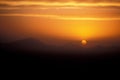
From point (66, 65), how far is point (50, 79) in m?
1.52

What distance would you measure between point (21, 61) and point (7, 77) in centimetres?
181

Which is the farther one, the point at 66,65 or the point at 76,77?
the point at 66,65

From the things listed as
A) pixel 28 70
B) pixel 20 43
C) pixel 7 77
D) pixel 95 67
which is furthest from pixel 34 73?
pixel 20 43

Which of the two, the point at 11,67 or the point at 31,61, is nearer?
the point at 11,67

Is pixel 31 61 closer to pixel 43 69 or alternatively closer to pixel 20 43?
pixel 43 69

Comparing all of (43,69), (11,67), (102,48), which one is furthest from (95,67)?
(102,48)

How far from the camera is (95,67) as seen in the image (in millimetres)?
10312

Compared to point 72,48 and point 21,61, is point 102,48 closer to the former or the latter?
point 72,48

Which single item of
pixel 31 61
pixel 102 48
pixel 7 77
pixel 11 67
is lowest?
pixel 7 77

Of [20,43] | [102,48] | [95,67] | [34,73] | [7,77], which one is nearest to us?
[7,77]

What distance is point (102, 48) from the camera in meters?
13.7

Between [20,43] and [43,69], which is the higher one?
[20,43]

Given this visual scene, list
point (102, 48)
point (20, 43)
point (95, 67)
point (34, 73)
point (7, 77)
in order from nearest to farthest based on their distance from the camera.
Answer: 1. point (7, 77)
2. point (34, 73)
3. point (95, 67)
4. point (102, 48)
5. point (20, 43)

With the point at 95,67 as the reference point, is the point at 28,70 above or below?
below
